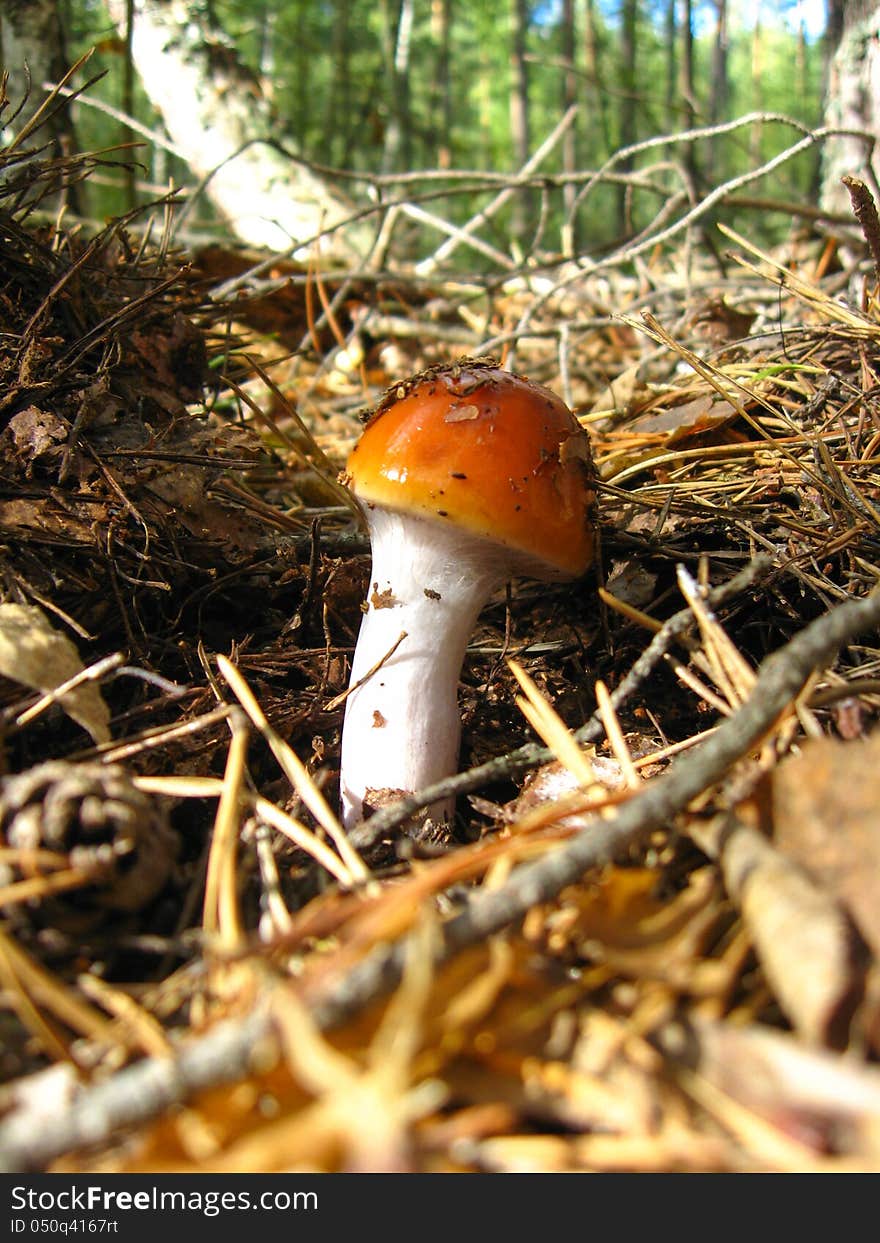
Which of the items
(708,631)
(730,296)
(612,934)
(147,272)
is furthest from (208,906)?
(730,296)

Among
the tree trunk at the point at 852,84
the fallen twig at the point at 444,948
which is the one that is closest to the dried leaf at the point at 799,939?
the fallen twig at the point at 444,948

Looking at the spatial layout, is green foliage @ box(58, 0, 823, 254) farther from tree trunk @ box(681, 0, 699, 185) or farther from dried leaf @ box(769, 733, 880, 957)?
dried leaf @ box(769, 733, 880, 957)

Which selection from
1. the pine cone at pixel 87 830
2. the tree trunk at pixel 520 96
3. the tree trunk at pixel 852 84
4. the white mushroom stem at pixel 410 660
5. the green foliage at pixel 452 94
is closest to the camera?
the pine cone at pixel 87 830

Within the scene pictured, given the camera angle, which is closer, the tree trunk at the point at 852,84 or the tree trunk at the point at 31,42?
the tree trunk at the point at 852,84

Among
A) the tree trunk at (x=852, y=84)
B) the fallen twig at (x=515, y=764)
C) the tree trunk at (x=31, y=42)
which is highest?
the tree trunk at (x=31, y=42)

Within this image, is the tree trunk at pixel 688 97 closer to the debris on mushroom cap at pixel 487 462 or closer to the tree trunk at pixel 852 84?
the tree trunk at pixel 852 84

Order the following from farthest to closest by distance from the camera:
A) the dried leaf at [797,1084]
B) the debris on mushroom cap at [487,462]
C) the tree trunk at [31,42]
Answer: the tree trunk at [31,42] → the debris on mushroom cap at [487,462] → the dried leaf at [797,1084]
